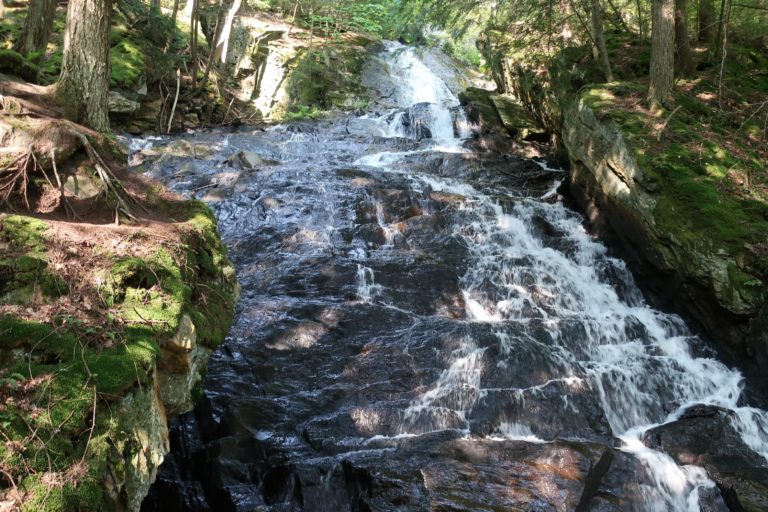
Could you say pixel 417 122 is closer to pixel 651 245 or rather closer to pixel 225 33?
pixel 225 33

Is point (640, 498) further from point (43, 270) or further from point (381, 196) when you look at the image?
point (381, 196)

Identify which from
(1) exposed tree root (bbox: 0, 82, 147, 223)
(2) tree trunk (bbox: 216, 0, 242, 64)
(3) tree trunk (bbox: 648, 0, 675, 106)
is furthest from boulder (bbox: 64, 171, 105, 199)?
(2) tree trunk (bbox: 216, 0, 242, 64)

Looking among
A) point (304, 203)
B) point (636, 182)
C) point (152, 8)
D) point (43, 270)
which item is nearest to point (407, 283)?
point (304, 203)

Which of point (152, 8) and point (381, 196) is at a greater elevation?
point (152, 8)

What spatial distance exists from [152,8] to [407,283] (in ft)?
52.0

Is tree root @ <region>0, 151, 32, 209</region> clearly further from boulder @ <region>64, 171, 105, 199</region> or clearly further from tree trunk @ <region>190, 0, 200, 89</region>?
tree trunk @ <region>190, 0, 200, 89</region>

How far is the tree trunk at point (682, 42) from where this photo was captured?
458 inches

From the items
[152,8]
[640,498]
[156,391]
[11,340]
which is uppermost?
[152,8]

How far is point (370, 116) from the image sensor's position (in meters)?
21.0

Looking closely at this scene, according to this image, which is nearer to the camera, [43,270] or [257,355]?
[43,270]

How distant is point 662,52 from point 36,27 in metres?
13.7

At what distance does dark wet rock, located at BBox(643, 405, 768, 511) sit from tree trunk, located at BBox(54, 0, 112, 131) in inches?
313

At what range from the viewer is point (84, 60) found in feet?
19.0

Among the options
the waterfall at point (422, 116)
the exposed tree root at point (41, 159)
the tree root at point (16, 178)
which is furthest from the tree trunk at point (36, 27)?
the tree root at point (16, 178)
